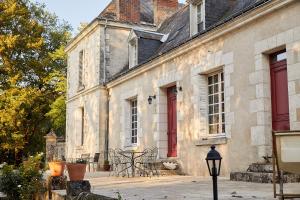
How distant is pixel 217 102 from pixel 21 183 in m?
4.97

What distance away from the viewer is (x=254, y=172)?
8.03m

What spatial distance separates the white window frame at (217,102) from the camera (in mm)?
10102

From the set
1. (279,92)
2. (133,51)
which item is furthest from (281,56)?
(133,51)

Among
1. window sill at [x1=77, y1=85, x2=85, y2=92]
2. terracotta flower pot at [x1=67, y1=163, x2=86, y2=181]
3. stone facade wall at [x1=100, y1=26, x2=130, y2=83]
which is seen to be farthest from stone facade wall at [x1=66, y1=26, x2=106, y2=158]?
terracotta flower pot at [x1=67, y1=163, x2=86, y2=181]

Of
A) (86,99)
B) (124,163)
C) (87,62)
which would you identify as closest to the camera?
(124,163)

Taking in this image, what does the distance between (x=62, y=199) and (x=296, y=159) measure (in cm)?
420

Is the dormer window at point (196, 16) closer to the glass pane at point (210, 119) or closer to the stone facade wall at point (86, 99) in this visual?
the glass pane at point (210, 119)

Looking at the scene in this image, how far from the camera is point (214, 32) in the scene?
391 inches

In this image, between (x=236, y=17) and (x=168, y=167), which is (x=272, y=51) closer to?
(x=236, y=17)

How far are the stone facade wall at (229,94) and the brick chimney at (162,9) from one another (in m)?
5.78

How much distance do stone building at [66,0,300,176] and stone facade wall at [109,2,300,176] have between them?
2 cm

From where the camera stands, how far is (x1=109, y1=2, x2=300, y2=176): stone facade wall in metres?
8.14

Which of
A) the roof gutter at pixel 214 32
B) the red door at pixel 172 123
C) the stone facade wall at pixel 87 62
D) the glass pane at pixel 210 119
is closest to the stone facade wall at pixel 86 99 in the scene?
the stone facade wall at pixel 87 62

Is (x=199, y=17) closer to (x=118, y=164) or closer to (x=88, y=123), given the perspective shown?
(x=118, y=164)
